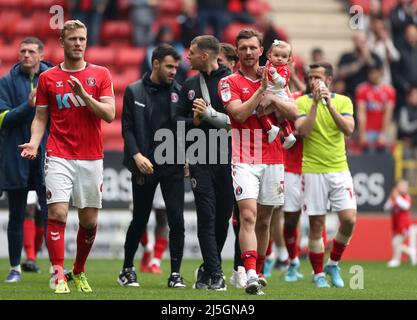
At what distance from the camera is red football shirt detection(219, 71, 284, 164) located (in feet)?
37.0

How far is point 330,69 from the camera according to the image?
41.4ft

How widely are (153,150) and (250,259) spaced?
1926mm

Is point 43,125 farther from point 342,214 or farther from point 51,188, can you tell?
point 342,214

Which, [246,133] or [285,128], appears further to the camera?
[285,128]

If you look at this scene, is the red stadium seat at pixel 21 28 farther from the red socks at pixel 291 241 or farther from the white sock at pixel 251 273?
the white sock at pixel 251 273

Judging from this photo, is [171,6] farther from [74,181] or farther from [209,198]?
[74,181]

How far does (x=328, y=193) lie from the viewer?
41.9 ft

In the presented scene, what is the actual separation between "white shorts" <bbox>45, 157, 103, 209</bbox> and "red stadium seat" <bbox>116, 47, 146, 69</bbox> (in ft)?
38.8

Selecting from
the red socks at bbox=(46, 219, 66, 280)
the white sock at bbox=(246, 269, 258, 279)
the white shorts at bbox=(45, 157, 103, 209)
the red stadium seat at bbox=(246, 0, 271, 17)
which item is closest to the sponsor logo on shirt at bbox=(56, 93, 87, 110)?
the white shorts at bbox=(45, 157, 103, 209)

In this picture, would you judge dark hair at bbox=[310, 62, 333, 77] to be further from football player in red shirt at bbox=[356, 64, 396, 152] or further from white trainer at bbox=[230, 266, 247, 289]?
football player in red shirt at bbox=[356, 64, 396, 152]

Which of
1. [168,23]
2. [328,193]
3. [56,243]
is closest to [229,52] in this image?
[328,193]

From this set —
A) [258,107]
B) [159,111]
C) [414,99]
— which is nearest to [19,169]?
[159,111]
